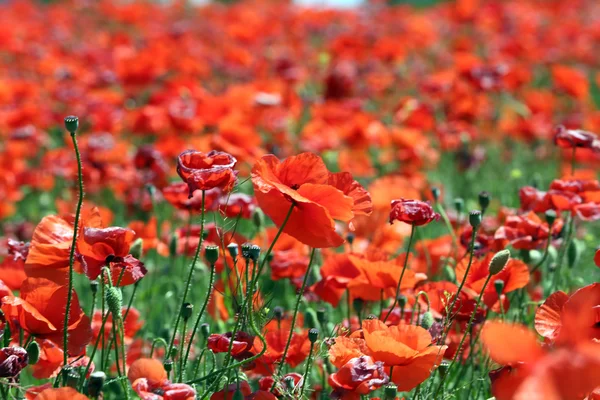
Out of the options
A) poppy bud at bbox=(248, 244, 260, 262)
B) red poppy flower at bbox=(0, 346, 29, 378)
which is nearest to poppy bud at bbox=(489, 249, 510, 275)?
poppy bud at bbox=(248, 244, 260, 262)

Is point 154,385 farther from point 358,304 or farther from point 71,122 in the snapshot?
point 358,304

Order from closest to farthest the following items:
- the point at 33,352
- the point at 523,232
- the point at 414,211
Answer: the point at 33,352 → the point at 414,211 → the point at 523,232

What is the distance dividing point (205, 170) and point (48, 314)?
43 centimetres

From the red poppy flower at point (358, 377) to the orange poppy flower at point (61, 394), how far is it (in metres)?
0.41

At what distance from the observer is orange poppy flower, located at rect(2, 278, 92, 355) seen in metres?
1.62

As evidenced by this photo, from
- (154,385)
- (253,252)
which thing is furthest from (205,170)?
(154,385)

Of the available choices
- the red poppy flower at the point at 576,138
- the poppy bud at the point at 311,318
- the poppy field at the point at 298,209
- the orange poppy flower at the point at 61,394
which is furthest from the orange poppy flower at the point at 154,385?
the red poppy flower at the point at 576,138

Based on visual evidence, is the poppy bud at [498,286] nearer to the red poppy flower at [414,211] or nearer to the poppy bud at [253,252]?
the red poppy flower at [414,211]

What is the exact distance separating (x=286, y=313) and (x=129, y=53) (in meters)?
3.62

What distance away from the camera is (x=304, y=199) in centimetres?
151

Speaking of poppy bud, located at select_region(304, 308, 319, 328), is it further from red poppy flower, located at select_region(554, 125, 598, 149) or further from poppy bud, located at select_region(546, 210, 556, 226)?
red poppy flower, located at select_region(554, 125, 598, 149)

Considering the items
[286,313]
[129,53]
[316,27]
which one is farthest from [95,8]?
[286,313]

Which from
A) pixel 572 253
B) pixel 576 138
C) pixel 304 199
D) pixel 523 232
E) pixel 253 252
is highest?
pixel 304 199

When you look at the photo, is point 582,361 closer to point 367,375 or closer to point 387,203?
point 367,375
